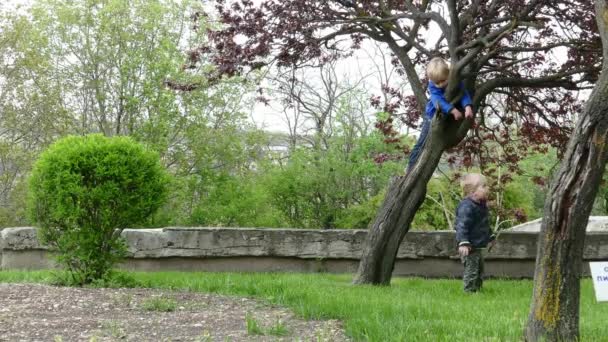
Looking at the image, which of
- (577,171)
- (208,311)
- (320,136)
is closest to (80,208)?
(208,311)

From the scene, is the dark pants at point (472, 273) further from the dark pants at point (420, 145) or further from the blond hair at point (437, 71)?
the blond hair at point (437, 71)

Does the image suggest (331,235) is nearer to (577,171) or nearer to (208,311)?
(208,311)

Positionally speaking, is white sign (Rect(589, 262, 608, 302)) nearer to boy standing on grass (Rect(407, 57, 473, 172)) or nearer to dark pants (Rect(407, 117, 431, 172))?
boy standing on grass (Rect(407, 57, 473, 172))

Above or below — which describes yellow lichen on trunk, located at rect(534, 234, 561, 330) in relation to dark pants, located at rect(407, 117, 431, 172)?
below

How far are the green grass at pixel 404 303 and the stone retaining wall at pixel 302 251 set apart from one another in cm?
61

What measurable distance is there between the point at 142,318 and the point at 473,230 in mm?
3918

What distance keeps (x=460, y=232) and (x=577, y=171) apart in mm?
3600

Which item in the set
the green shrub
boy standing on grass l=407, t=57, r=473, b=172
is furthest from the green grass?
boy standing on grass l=407, t=57, r=473, b=172

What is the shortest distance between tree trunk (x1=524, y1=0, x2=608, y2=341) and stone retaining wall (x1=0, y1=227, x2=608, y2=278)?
5.41 m

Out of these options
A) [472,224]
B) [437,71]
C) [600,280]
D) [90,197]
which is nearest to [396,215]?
[472,224]

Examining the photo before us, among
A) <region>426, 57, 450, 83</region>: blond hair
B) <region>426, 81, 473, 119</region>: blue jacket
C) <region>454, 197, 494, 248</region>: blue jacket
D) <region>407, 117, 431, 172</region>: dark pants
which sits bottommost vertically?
<region>454, 197, 494, 248</region>: blue jacket

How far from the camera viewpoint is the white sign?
173 inches

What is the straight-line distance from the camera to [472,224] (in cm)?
759

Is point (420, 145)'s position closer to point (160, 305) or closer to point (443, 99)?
point (443, 99)
